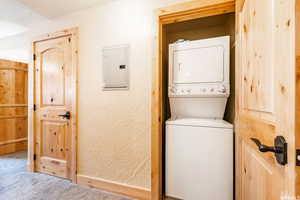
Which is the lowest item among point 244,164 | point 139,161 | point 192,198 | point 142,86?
point 192,198

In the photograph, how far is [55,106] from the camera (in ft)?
7.88

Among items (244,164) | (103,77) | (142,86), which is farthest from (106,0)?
(244,164)

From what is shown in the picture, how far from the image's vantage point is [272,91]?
64 centimetres

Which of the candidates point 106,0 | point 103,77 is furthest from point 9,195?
point 106,0

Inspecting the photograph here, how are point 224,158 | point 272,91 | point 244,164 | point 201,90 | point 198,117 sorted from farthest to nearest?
point 198,117 → point 201,90 → point 224,158 → point 244,164 → point 272,91

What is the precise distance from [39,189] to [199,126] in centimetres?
219

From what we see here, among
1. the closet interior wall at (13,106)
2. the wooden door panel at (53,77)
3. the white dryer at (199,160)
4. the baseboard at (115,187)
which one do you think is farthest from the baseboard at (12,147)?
the white dryer at (199,160)

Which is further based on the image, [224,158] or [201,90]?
[201,90]

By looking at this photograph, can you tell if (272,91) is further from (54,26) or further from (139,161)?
(54,26)

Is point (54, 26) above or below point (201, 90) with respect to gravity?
above

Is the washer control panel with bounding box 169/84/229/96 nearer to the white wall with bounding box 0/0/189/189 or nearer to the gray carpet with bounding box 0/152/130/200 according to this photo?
the white wall with bounding box 0/0/189/189

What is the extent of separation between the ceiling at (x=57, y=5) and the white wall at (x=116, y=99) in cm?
8

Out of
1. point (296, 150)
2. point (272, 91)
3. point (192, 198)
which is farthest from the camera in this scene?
point (192, 198)

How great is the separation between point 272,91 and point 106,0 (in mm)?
2097
